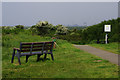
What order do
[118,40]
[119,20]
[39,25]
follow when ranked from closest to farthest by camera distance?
[118,40]
[119,20]
[39,25]

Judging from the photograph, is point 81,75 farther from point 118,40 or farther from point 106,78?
point 118,40

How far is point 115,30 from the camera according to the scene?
2194cm

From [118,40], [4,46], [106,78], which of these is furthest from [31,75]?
[118,40]

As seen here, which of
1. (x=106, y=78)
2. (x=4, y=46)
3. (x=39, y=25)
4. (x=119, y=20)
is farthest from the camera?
(x=39, y=25)

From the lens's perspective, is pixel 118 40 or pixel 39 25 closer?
pixel 118 40

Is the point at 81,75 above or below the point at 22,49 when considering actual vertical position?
below

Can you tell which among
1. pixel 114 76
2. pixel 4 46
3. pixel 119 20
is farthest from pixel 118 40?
pixel 114 76

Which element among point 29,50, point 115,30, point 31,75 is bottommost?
point 31,75

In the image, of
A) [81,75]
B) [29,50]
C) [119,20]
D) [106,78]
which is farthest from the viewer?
[119,20]

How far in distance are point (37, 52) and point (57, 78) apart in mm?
3697

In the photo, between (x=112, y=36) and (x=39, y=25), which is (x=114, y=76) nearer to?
(x=112, y=36)

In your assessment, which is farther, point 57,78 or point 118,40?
point 118,40

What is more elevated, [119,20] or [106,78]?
[119,20]

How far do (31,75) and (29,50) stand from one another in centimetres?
281
